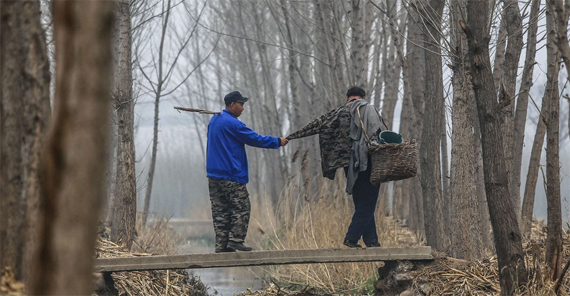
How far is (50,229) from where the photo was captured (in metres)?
3.21

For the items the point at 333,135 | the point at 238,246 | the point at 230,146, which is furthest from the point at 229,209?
the point at 333,135

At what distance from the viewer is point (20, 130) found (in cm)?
461

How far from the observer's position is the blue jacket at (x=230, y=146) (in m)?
9.79

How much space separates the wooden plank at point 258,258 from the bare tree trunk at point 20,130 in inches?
189

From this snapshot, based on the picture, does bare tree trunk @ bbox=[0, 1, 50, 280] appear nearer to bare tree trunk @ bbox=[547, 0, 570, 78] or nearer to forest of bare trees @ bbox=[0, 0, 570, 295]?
forest of bare trees @ bbox=[0, 0, 570, 295]

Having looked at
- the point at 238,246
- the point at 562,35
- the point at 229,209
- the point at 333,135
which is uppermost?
the point at 562,35

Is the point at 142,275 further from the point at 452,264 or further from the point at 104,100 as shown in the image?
the point at 104,100

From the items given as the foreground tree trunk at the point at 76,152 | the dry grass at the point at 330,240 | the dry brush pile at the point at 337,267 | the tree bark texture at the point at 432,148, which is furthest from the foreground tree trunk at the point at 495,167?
the foreground tree trunk at the point at 76,152

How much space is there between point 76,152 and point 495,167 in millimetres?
5172

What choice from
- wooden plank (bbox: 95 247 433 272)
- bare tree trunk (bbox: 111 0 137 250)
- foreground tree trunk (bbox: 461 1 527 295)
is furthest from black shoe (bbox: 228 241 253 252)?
foreground tree trunk (bbox: 461 1 527 295)

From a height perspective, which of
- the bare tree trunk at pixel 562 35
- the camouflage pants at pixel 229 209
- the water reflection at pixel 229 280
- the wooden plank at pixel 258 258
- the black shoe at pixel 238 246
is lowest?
the water reflection at pixel 229 280

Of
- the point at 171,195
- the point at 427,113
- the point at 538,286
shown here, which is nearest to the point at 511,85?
the point at 427,113

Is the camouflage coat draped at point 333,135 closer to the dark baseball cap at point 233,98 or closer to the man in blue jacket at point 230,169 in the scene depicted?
the man in blue jacket at point 230,169

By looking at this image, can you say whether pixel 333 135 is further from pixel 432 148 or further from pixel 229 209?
pixel 432 148
